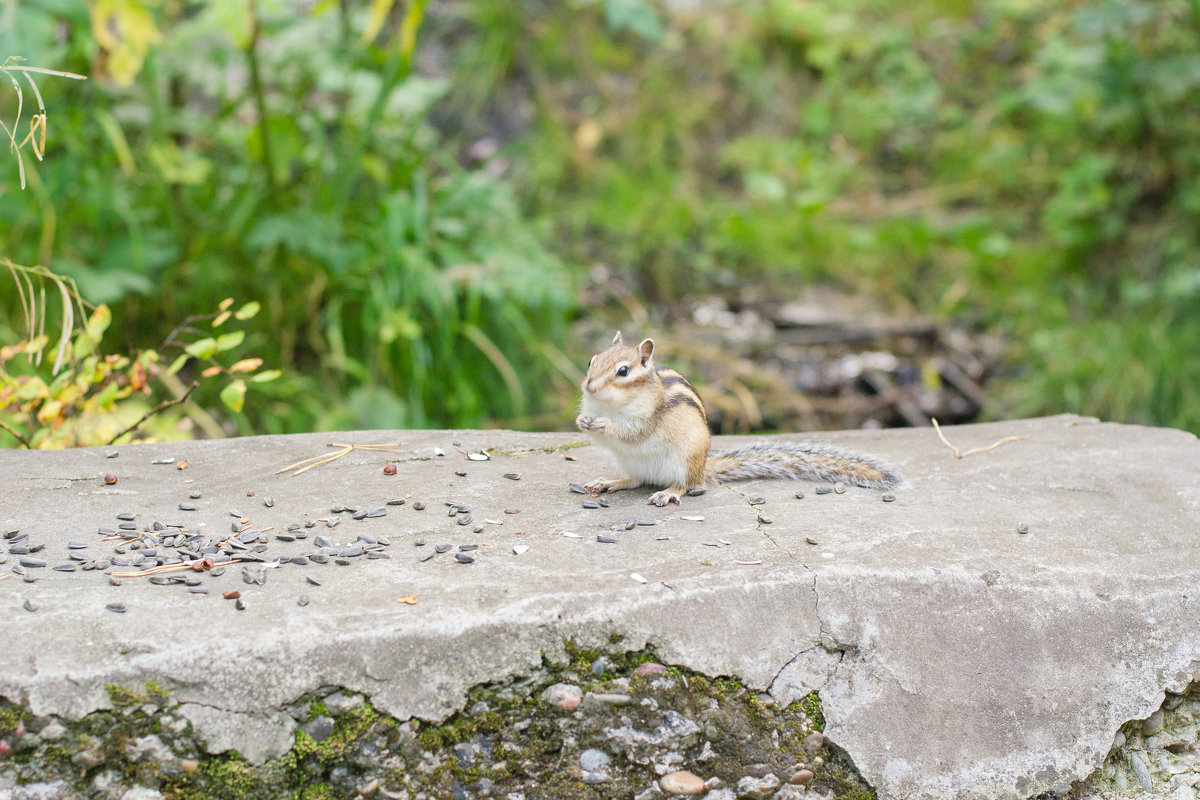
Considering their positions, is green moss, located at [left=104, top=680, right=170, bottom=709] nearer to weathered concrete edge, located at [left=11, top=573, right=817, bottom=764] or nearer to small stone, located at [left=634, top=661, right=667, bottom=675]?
weathered concrete edge, located at [left=11, top=573, right=817, bottom=764]

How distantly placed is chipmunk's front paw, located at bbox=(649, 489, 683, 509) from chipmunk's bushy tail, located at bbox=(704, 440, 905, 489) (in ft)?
0.54

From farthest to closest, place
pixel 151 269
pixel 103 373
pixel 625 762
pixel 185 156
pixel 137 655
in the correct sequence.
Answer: pixel 185 156 → pixel 151 269 → pixel 103 373 → pixel 625 762 → pixel 137 655

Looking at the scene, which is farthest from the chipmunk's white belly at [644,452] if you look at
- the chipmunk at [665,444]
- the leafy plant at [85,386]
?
the leafy plant at [85,386]

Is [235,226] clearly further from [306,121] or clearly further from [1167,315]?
[1167,315]

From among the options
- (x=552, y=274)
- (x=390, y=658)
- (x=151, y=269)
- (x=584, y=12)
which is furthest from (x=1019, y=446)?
(x=584, y=12)

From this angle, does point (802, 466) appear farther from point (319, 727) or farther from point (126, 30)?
point (126, 30)

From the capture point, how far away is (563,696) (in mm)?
1923

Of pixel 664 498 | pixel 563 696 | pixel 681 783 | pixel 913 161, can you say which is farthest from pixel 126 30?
pixel 913 161

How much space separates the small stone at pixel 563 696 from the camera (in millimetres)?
1921

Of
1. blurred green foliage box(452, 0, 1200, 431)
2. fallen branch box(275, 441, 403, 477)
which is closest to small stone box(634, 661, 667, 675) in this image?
fallen branch box(275, 441, 403, 477)

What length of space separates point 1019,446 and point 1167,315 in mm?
3409

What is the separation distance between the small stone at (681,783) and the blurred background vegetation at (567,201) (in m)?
1.73

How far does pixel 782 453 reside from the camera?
2807mm

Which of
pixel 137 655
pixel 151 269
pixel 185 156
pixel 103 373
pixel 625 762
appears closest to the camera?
pixel 137 655
